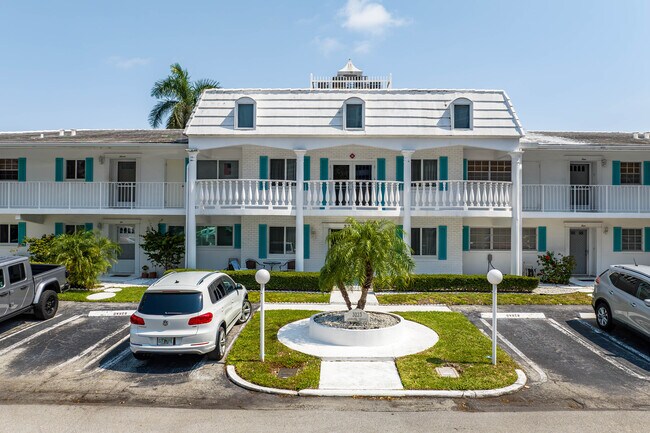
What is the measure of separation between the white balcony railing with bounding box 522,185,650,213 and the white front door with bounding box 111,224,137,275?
17.6 metres

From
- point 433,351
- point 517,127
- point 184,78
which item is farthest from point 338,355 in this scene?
point 184,78

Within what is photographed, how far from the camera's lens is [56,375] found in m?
8.33

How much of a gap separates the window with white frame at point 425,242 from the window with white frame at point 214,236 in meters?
8.10

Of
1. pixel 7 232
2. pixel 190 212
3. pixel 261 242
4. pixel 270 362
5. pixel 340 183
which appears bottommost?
pixel 270 362

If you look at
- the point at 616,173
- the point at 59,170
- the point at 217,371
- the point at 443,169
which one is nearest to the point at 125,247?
the point at 59,170

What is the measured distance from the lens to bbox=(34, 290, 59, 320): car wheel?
1160cm

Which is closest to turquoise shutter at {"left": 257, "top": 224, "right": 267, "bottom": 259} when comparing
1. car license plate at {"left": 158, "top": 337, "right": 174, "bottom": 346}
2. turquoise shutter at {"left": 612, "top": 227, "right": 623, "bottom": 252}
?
car license plate at {"left": 158, "top": 337, "right": 174, "bottom": 346}

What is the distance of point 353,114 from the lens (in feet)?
56.3

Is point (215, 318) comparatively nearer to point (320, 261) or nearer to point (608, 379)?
point (608, 379)

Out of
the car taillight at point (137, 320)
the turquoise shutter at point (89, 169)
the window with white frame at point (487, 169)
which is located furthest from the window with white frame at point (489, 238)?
the turquoise shutter at point (89, 169)

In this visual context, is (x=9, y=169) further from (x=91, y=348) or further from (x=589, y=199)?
(x=589, y=199)

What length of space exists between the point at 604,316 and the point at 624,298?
980mm

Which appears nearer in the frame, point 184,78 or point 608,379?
point 608,379

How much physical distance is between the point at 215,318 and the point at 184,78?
30635mm
